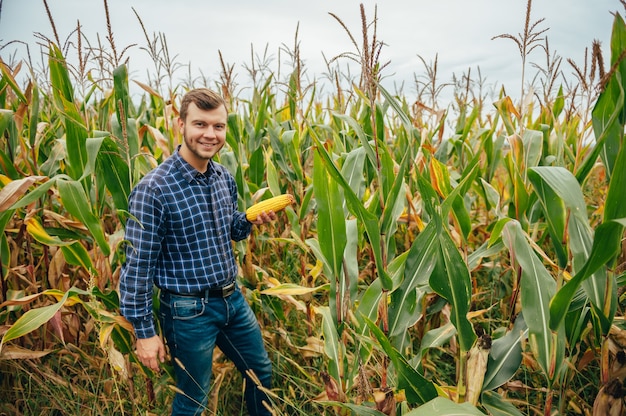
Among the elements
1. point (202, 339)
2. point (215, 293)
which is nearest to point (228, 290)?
point (215, 293)

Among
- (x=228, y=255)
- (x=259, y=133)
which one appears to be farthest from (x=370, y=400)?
(x=259, y=133)

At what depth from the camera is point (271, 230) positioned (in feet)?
10.6

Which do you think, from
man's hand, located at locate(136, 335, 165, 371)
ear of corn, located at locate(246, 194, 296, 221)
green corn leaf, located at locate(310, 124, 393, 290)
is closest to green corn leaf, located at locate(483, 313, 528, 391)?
green corn leaf, located at locate(310, 124, 393, 290)

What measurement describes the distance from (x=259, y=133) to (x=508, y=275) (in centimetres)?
201

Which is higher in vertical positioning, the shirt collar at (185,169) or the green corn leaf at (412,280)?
the shirt collar at (185,169)

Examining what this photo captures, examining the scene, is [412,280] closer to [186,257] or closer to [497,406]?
[497,406]

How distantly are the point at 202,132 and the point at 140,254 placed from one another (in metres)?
0.61

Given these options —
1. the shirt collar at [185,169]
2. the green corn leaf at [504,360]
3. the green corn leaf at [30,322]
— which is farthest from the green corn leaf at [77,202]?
the green corn leaf at [504,360]

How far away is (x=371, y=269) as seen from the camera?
288cm

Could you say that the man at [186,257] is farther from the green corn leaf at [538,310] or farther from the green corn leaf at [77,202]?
the green corn leaf at [538,310]

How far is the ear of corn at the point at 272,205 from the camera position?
1.94m

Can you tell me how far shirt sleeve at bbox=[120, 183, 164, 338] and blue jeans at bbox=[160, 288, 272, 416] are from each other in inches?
5.8

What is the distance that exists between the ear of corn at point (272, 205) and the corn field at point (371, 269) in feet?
0.81

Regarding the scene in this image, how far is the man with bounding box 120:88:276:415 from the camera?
1.80 metres
